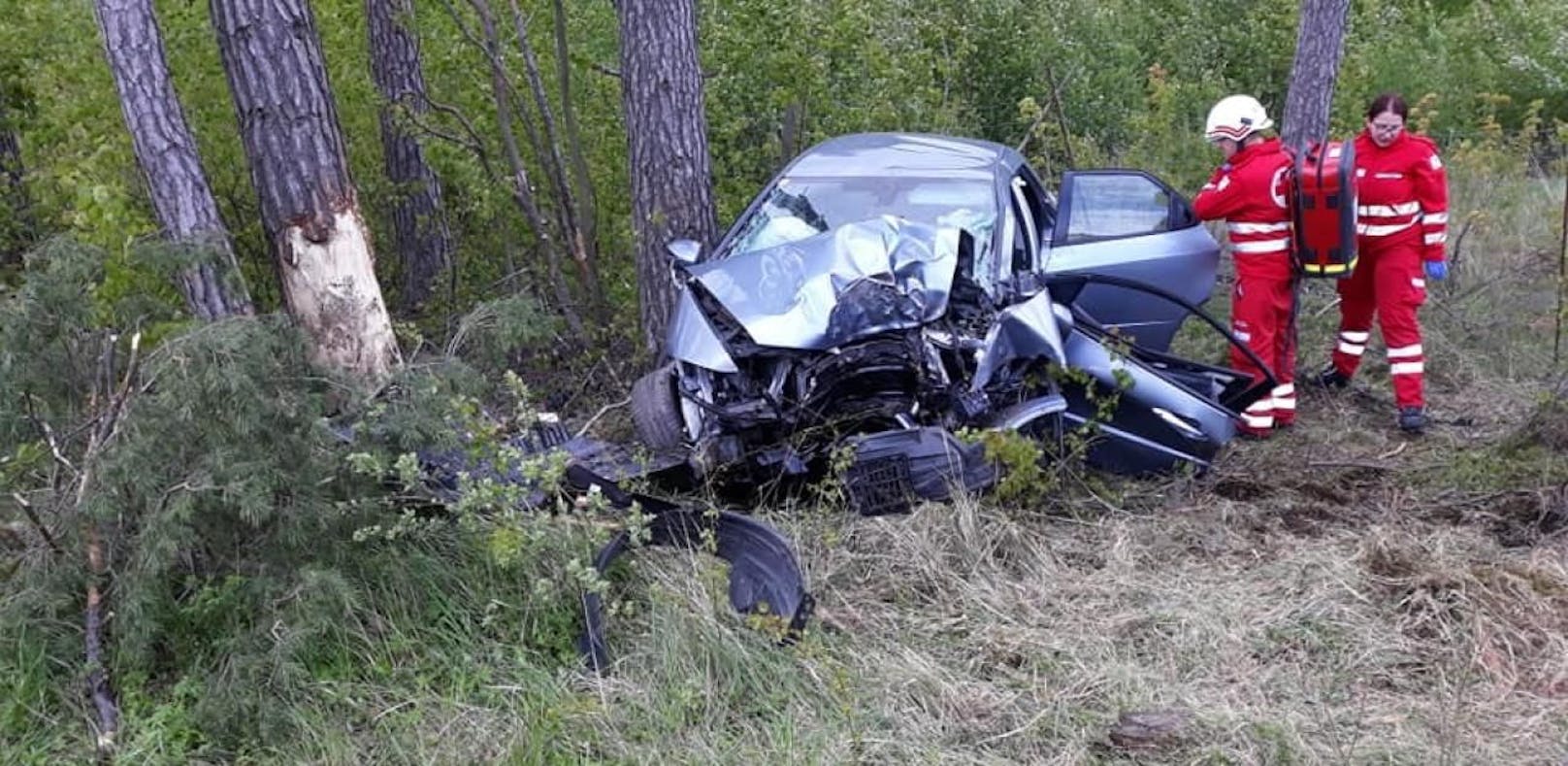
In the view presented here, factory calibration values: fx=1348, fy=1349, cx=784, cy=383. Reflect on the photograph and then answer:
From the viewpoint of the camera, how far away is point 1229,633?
4449 mm

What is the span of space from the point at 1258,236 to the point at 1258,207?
146 millimetres

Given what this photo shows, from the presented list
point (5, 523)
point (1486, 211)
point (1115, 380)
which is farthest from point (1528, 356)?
point (5, 523)

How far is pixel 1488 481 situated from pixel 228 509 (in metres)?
4.96

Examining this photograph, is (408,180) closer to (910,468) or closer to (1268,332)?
(910,468)

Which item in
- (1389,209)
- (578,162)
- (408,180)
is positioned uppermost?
(578,162)

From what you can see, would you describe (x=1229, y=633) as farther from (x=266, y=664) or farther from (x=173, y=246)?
(x=173, y=246)

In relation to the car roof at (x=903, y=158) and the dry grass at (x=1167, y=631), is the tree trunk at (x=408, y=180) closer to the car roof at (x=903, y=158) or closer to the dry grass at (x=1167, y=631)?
the car roof at (x=903, y=158)

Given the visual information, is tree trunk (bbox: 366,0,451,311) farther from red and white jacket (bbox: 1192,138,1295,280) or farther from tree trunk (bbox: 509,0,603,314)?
red and white jacket (bbox: 1192,138,1295,280)

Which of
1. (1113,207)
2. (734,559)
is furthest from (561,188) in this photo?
(734,559)

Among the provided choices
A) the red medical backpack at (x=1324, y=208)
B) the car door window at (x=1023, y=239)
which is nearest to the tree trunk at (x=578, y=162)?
the car door window at (x=1023, y=239)

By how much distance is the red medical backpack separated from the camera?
6461mm

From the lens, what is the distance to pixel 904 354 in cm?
540

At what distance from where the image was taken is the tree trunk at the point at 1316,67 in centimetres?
873

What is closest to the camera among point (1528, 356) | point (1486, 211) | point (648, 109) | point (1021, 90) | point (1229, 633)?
point (1229, 633)
